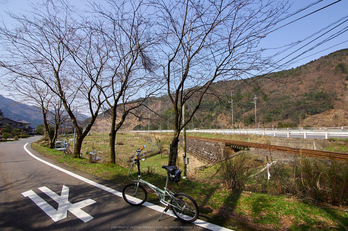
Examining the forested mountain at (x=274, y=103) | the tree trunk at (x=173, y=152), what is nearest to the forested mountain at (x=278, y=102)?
the forested mountain at (x=274, y=103)

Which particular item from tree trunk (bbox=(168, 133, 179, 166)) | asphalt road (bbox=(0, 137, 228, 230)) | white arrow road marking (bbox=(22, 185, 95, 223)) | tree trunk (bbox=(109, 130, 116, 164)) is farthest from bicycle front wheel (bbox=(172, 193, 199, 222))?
tree trunk (bbox=(109, 130, 116, 164))

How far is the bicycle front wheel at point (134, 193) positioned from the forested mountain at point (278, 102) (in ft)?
13.6

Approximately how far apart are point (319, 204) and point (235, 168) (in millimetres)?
1969

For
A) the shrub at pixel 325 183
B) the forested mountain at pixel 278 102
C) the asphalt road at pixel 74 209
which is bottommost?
the asphalt road at pixel 74 209

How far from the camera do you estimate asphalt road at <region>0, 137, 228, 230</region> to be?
10.4 feet

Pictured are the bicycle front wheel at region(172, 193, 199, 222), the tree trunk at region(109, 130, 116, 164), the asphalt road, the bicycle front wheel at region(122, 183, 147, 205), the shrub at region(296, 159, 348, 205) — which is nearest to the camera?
the asphalt road

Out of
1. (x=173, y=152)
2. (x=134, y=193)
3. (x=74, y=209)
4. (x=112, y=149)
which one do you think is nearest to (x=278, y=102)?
(x=112, y=149)

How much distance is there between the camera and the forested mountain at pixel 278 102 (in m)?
5.85

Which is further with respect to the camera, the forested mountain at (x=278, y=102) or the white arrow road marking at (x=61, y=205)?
the forested mountain at (x=278, y=102)

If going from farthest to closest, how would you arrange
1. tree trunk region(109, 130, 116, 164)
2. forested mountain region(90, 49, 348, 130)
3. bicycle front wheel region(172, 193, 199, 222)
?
tree trunk region(109, 130, 116, 164) → forested mountain region(90, 49, 348, 130) → bicycle front wheel region(172, 193, 199, 222)

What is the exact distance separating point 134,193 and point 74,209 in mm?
1222

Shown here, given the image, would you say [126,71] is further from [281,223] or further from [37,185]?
[281,223]

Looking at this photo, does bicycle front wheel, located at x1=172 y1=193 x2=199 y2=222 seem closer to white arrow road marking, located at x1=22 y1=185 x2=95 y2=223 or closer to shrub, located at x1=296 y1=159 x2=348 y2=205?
white arrow road marking, located at x1=22 y1=185 x2=95 y2=223

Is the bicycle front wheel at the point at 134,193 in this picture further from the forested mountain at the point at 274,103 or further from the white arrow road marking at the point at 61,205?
the forested mountain at the point at 274,103
